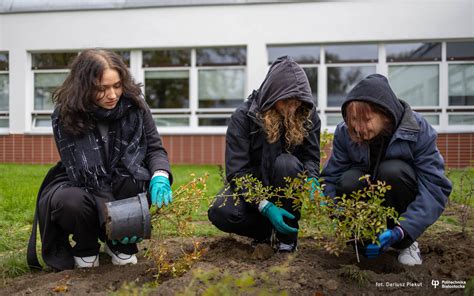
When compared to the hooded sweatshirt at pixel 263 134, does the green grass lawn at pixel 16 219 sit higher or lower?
lower

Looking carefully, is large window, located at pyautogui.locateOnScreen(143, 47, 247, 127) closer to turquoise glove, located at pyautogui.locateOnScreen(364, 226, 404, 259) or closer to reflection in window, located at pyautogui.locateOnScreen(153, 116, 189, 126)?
reflection in window, located at pyautogui.locateOnScreen(153, 116, 189, 126)

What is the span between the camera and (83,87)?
2.72 metres

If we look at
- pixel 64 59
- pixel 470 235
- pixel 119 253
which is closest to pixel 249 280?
pixel 119 253

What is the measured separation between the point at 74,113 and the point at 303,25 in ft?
32.9

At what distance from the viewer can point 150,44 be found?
494 inches

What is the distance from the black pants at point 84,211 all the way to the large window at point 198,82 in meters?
9.71

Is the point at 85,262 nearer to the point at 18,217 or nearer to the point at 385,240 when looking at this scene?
the point at 385,240

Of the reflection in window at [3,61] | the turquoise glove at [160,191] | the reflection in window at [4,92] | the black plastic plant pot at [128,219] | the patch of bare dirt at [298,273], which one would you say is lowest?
the patch of bare dirt at [298,273]

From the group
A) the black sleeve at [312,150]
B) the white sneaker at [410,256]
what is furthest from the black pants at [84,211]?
the white sneaker at [410,256]

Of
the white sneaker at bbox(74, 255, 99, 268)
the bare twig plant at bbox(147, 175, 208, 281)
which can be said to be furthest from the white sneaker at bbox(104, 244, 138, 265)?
the bare twig plant at bbox(147, 175, 208, 281)

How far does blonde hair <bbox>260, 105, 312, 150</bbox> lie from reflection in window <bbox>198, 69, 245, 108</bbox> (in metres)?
9.74

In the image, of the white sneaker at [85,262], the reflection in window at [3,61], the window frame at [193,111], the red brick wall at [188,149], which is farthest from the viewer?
the reflection in window at [3,61]

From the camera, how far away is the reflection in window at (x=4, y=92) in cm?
1364

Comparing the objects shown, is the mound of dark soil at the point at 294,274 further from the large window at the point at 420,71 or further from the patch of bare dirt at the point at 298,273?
the large window at the point at 420,71
